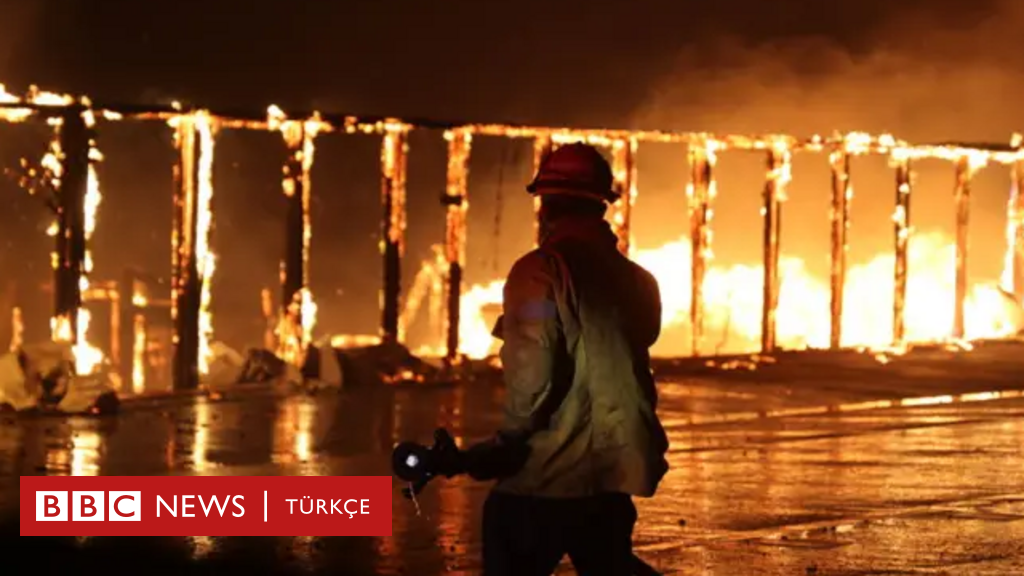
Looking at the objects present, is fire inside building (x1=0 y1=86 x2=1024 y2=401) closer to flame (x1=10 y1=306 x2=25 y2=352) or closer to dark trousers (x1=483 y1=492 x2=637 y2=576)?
flame (x1=10 y1=306 x2=25 y2=352)

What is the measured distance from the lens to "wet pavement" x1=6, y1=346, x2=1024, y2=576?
8.55 meters

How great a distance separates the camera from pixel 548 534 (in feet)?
17.3

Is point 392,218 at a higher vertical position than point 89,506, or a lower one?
higher

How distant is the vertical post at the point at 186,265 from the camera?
643 inches

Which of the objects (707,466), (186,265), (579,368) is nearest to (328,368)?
(186,265)

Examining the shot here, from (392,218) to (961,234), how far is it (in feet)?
26.5

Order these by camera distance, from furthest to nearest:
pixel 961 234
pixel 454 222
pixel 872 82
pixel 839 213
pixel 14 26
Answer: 1. pixel 872 82
2. pixel 14 26
3. pixel 961 234
4. pixel 839 213
5. pixel 454 222

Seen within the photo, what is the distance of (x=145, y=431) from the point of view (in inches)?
526

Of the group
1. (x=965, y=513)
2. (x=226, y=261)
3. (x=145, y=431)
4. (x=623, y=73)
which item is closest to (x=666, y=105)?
(x=623, y=73)

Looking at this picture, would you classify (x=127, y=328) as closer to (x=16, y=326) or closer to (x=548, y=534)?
(x=16, y=326)

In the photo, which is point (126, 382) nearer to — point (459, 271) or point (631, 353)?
point (459, 271)

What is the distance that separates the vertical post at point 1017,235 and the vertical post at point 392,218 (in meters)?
8.96

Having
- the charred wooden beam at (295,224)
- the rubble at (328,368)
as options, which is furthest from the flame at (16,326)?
the charred wooden beam at (295,224)

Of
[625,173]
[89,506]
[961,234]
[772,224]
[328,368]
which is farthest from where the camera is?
[961,234]
